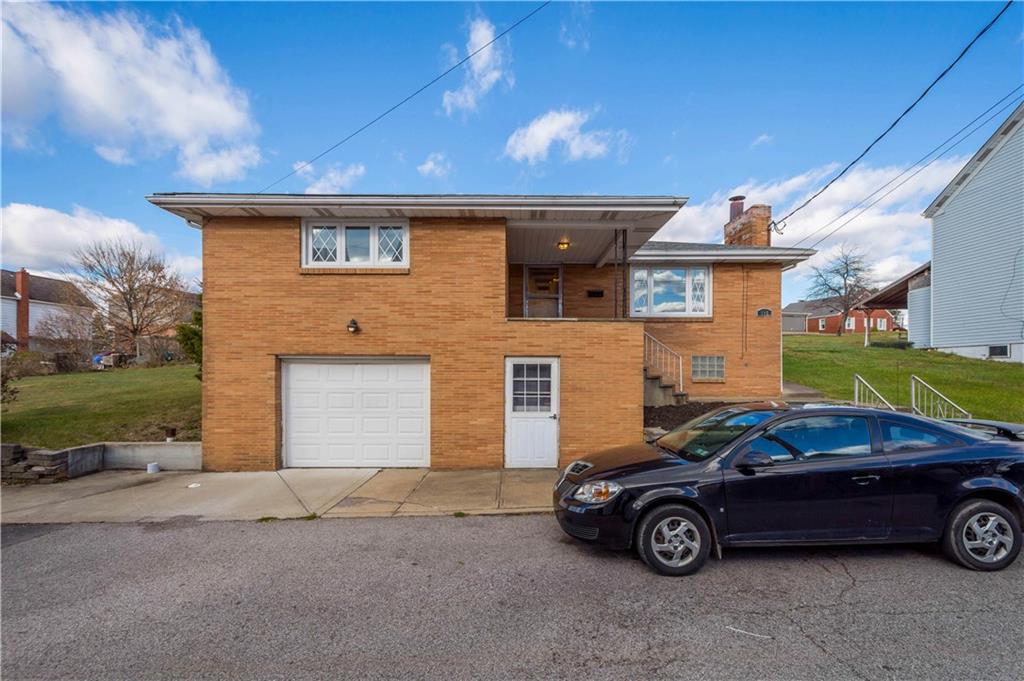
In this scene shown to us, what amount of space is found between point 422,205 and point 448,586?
230 inches

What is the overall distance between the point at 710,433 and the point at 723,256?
786 cm

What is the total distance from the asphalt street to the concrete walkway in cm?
86

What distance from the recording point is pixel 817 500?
389 centimetres

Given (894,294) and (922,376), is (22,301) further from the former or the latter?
(894,294)

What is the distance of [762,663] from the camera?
8.73ft

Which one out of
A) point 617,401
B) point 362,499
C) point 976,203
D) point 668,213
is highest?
point 976,203

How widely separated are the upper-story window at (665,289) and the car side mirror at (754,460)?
25.1ft

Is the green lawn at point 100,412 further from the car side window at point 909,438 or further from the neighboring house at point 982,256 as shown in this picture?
the neighboring house at point 982,256

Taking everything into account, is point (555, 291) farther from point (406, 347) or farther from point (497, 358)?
point (406, 347)

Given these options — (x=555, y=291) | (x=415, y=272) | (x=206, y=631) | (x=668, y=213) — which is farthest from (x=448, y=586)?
(x=555, y=291)

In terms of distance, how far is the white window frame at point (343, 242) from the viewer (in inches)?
302

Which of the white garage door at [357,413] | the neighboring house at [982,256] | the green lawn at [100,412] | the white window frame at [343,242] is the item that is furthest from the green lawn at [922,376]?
the green lawn at [100,412]

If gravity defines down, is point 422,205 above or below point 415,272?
above

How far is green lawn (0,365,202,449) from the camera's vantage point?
810cm
